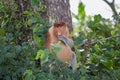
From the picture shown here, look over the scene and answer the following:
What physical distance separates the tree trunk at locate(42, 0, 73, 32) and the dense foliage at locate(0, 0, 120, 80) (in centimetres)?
11

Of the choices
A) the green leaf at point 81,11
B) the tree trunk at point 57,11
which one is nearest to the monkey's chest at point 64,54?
the green leaf at point 81,11

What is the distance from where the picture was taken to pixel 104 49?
2.83 m

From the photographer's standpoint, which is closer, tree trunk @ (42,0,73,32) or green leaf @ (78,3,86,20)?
green leaf @ (78,3,86,20)

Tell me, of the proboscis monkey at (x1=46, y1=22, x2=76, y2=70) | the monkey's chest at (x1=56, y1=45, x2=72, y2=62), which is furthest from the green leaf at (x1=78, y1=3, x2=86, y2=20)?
the monkey's chest at (x1=56, y1=45, x2=72, y2=62)

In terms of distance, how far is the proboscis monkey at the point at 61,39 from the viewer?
98.0 inches

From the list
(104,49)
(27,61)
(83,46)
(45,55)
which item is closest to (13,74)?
(27,61)

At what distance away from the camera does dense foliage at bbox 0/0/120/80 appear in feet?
7.40

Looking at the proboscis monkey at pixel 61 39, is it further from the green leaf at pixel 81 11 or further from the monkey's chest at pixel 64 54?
the green leaf at pixel 81 11

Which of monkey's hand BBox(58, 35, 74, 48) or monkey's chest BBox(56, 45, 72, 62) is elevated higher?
monkey's hand BBox(58, 35, 74, 48)

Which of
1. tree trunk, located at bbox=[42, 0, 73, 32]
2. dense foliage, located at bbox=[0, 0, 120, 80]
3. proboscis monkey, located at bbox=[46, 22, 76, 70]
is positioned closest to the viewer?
dense foliage, located at bbox=[0, 0, 120, 80]

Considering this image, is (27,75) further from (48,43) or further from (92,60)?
(92,60)

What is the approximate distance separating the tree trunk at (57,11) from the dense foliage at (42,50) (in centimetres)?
11

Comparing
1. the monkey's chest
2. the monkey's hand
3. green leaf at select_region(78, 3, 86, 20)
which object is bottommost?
the monkey's chest

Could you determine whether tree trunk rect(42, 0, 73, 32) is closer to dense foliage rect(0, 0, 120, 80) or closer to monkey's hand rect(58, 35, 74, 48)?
dense foliage rect(0, 0, 120, 80)
